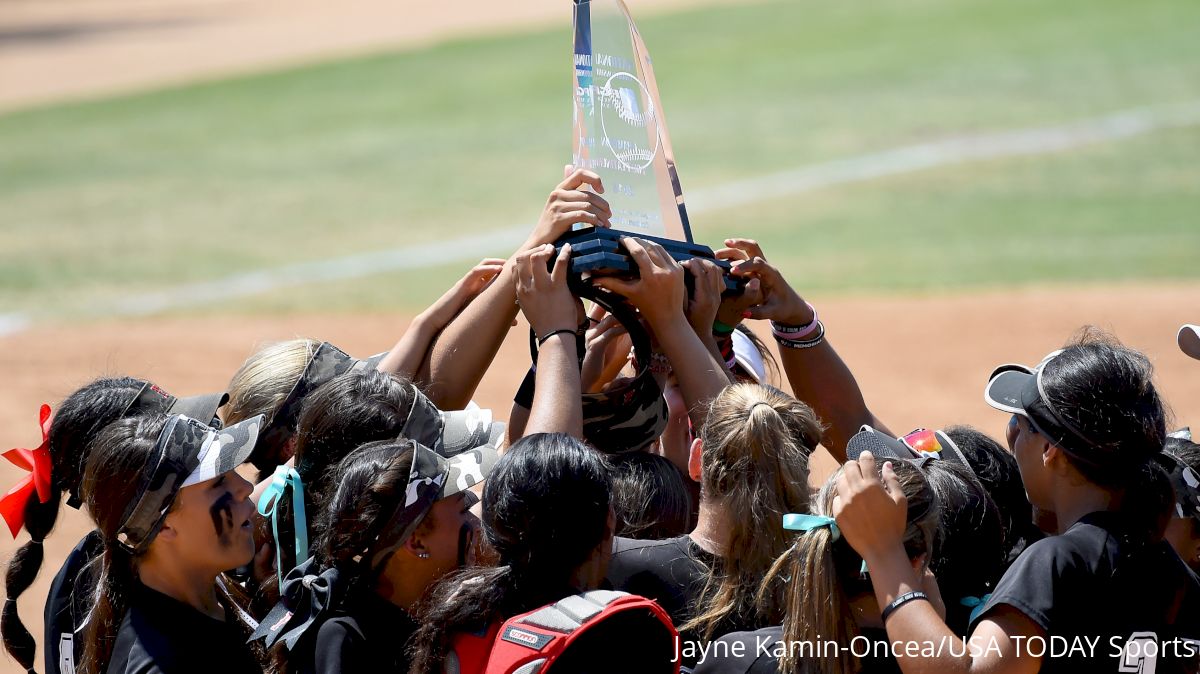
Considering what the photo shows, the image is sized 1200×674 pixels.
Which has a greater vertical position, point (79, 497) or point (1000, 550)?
point (79, 497)

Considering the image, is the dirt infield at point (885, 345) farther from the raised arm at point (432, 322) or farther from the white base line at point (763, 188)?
the raised arm at point (432, 322)

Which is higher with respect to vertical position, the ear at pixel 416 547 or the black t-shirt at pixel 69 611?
the ear at pixel 416 547

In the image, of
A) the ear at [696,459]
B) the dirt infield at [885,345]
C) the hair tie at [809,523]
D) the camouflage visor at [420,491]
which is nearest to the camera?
the hair tie at [809,523]

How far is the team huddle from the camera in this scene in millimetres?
2639

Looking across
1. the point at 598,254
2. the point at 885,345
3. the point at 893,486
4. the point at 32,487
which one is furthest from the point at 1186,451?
the point at 885,345

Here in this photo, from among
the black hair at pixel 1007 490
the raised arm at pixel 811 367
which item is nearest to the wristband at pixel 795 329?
the raised arm at pixel 811 367

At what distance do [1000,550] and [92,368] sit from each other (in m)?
7.90

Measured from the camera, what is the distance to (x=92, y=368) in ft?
31.2

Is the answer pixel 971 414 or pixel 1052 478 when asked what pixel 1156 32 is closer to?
pixel 971 414

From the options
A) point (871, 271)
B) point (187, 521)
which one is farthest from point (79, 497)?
point (871, 271)

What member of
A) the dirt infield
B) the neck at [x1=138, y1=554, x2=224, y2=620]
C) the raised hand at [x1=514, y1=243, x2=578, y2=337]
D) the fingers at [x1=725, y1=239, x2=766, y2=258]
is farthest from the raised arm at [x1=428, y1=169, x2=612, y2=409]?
the dirt infield

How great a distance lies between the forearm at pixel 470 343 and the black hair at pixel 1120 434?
1408mm

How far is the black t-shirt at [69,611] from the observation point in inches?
122

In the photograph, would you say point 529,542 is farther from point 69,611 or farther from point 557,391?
point 69,611
